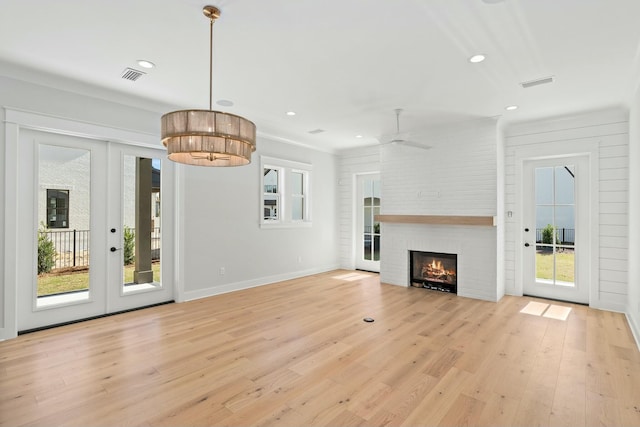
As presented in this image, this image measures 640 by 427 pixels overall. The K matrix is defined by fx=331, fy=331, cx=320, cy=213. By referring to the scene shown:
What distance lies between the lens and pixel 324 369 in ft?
9.04

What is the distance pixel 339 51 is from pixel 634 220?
3.83 meters

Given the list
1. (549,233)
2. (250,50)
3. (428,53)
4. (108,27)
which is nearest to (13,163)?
(108,27)

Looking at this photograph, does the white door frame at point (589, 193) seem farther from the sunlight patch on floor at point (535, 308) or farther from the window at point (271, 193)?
the window at point (271, 193)

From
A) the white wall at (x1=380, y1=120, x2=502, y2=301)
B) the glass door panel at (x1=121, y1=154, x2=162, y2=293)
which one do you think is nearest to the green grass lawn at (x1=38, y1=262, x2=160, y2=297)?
the glass door panel at (x1=121, y1=154, x2=162, y2=293)

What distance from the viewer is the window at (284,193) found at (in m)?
6.07

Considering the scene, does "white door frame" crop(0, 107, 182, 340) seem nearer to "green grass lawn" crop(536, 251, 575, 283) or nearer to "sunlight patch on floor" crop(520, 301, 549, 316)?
"sunlight patch on floor" crop(520, 301, 549, 316)

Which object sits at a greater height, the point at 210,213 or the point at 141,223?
the point at 210,213

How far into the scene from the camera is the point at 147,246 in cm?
455

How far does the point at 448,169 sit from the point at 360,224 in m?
2.54

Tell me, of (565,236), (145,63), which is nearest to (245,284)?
(145,63)

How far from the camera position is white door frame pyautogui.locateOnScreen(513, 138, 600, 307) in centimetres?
453

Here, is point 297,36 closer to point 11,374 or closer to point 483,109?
point 483,109

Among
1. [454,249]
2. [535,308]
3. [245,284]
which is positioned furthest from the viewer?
[245,284]

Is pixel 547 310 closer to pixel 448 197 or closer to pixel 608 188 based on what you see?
pixel 608 188
